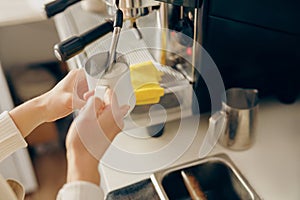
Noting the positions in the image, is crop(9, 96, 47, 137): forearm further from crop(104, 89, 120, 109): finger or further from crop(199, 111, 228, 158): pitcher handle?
crop(199, 111, 228, 158): pitcher handle

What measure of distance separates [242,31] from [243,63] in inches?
3.3

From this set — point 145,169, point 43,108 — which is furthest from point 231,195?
point 43,108

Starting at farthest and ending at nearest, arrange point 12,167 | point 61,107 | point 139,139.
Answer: point 12,167 < point 139,139 < point 61,107

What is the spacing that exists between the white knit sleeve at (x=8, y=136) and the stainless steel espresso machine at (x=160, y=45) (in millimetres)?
149

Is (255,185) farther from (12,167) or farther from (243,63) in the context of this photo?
(12,167)

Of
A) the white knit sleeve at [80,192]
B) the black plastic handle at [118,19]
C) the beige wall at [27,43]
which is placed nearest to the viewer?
the white knit sleeve at [80,192]

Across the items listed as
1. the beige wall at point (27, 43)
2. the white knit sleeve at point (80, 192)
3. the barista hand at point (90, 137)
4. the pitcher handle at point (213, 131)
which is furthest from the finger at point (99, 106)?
the beige wall at point (27, 43)

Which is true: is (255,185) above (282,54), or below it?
below

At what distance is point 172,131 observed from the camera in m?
0.82

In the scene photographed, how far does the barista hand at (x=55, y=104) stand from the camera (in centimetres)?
69

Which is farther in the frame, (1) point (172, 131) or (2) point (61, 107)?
(1) point (172, 131)

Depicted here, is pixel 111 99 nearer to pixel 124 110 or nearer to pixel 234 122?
pixel 124 110

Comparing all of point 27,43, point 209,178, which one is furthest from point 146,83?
point 27,43

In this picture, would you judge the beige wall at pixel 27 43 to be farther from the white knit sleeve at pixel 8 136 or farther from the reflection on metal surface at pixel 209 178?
the reflection on metal surface at pixel 209 178
